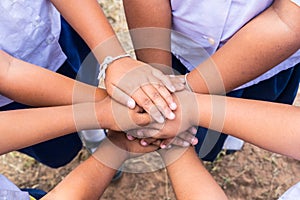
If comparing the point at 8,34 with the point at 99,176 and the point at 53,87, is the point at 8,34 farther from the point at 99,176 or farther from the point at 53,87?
the point at 99,176

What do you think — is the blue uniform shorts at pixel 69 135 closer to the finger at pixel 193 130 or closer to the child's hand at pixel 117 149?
the child's hand at pixel 117 149

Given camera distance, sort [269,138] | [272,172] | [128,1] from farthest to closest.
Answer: [272,172] < [128,1] < [269,138]

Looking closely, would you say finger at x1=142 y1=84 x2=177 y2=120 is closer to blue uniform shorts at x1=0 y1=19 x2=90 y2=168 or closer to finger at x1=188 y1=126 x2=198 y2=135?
finger at x1=188 y1=126 x2=198 y2=135

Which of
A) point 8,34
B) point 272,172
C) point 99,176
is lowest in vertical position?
point 272,172

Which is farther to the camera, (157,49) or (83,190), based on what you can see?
(157,49)

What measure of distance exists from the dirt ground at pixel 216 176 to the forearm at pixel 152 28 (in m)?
0.39

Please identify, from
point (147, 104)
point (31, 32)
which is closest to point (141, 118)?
point (147, 104)

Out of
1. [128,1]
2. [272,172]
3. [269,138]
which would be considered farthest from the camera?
[272,172]

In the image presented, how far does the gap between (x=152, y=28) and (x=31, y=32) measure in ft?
0.70

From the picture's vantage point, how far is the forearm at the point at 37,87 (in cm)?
80

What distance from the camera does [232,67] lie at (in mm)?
828

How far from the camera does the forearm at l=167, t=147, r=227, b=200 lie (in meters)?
0.79

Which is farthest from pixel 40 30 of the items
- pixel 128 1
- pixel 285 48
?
pixel 285 48

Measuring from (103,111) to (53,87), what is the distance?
94 mm
